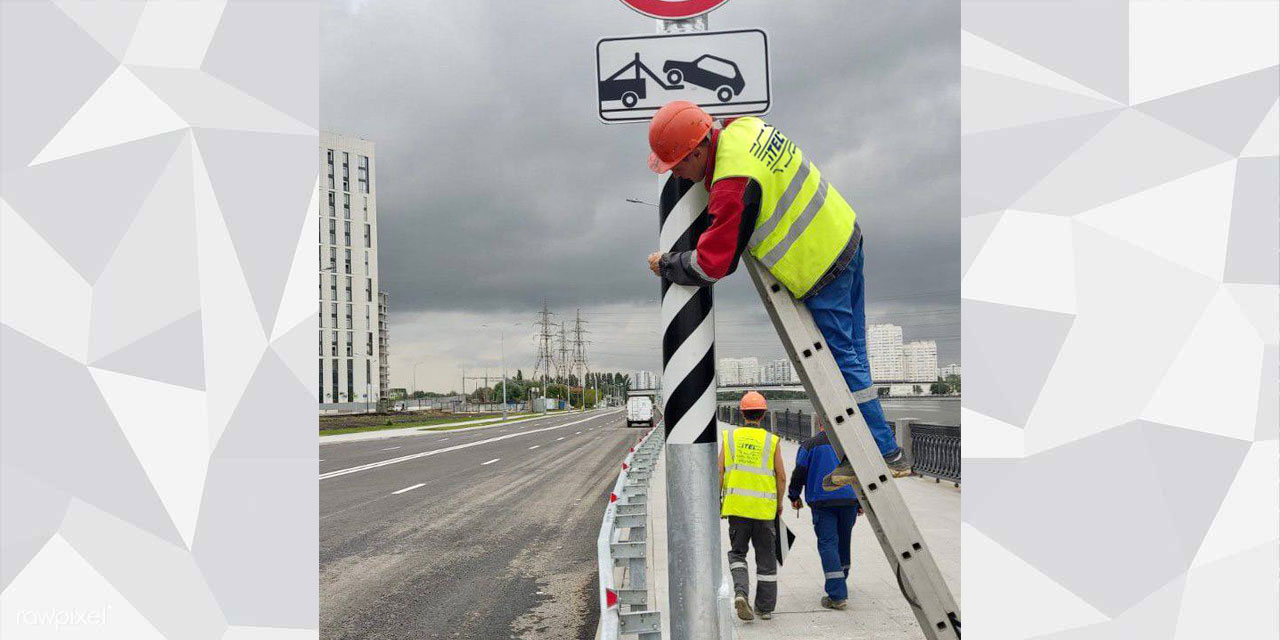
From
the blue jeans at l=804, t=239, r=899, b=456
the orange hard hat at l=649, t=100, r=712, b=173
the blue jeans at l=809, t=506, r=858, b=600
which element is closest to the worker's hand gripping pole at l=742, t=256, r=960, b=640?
the blue jeans at l=804, t=239, r=899, b=456

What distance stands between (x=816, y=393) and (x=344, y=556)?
8.53 meters

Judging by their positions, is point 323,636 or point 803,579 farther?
point 803,579

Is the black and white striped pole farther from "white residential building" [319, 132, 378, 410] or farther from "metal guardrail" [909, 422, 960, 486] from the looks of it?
"white residential building" [319, 132, 378, 410]

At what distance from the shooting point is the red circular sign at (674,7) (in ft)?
9.35

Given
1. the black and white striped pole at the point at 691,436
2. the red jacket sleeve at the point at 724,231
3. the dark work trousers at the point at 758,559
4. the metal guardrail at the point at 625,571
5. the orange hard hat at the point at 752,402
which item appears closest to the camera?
the red jacket sleeve at the point at 724,231

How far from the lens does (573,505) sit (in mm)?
14641

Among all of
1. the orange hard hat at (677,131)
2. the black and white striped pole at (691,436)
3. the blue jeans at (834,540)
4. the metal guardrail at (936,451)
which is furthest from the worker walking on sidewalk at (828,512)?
the metal guardrail at (936,451)

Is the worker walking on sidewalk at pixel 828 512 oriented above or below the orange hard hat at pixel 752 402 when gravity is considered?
below

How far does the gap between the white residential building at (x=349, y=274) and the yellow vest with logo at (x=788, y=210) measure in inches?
3607

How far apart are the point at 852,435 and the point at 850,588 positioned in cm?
480

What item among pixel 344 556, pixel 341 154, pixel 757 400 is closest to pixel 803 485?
pixel 757 400

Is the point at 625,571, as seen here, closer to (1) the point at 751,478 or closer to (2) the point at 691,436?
(1) the point at 751,478

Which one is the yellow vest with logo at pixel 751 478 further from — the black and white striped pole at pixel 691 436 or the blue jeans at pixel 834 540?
the black and white striped pole at pixel 691 436

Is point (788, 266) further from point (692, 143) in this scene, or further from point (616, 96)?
point (616, 96)
